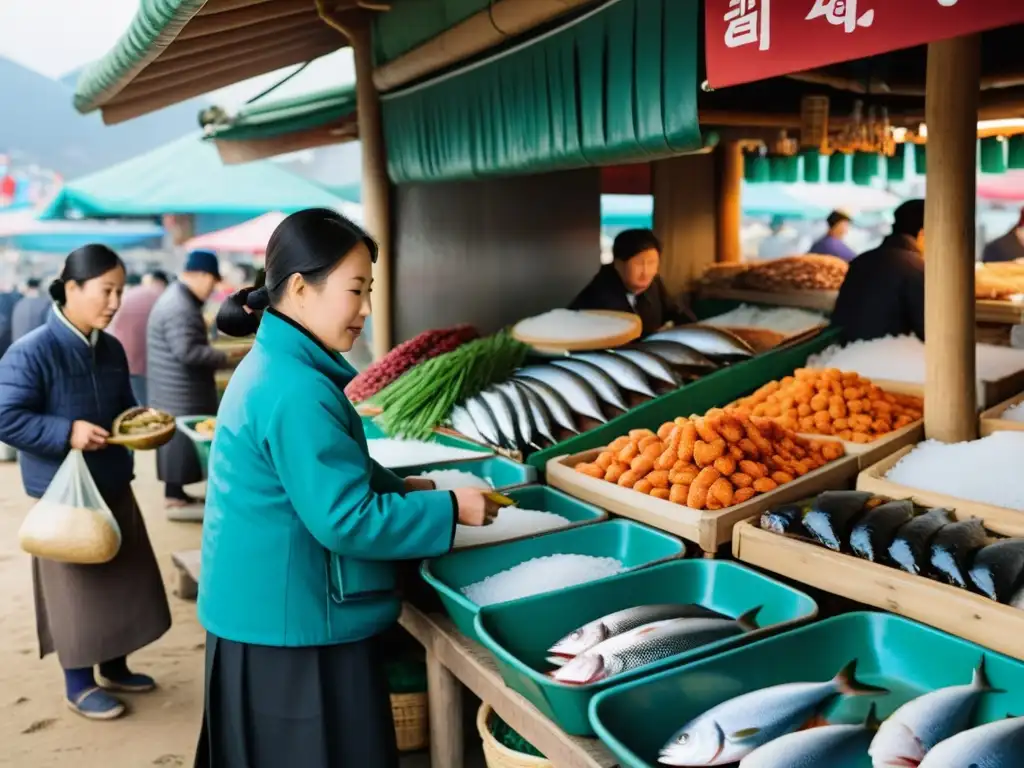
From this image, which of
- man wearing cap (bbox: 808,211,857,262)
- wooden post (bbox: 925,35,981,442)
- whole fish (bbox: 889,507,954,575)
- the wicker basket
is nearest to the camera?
whole fish (bbox: 889,507,954,575)

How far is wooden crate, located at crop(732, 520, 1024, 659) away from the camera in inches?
78.7

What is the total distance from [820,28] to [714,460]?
127 centimetres

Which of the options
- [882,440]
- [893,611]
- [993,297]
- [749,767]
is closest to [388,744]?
[749,767]

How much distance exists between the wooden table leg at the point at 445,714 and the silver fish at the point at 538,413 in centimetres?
119

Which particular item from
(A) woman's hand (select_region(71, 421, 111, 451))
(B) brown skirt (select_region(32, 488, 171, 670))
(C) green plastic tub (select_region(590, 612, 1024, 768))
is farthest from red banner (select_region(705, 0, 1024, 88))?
(B) brown skirt (select_region(32, 488, 171, 670))

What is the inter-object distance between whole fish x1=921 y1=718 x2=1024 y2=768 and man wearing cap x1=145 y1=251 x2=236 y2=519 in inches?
248

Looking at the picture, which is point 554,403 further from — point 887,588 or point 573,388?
point 887,588

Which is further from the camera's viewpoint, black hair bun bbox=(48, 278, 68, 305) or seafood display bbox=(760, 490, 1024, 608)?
black hair bun bbox=(48, 278, 68, 305)

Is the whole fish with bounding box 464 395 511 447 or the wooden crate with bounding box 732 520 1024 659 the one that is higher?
the whole fish with bounding box 464 395 511 447

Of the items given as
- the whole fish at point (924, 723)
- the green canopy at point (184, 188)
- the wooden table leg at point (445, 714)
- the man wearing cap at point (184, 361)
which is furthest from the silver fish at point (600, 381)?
the green canopy at point (184, 188)

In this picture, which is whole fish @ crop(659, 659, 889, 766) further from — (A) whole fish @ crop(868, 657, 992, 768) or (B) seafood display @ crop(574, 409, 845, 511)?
(B) seafood display @ crop(574, 409, 845, 511)

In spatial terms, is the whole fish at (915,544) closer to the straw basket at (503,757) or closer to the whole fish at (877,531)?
the whole fish at (877,531)

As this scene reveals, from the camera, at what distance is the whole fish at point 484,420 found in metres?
3.78

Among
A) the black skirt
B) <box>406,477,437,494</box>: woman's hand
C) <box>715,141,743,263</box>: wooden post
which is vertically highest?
<box>715,141,743,263</box>: wooden post
